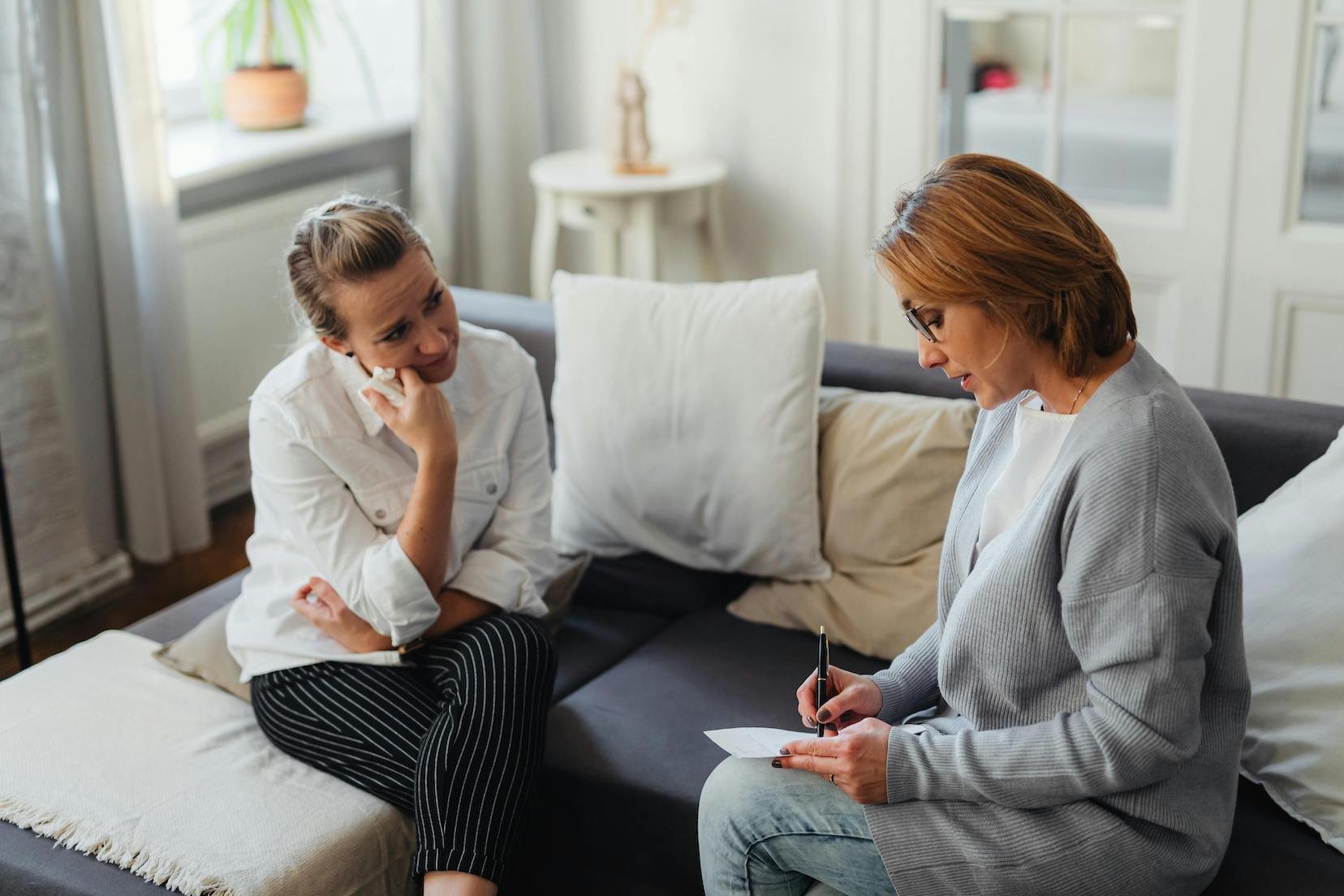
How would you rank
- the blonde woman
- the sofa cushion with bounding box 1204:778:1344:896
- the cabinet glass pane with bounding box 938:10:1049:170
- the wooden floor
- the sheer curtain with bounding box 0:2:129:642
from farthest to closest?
the cabinet glass pane with bounding box 938:10:1049:170
the wooden floor
the sheer curtain with bounding box 0:2:129:642
the blonde woman
the sofa cushion with bounding box 1204:778:1344:896

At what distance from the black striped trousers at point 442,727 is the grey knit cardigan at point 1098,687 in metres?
0.49

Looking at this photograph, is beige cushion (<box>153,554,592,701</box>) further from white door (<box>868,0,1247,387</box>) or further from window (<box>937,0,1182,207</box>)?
window (<box>937,0,1182,207</box>)

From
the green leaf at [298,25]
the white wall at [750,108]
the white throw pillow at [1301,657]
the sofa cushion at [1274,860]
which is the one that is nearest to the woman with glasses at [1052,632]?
the sofa cushion at [1274,860]

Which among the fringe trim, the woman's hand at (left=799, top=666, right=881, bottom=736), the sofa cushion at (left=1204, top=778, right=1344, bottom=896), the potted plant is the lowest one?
the fringe trim

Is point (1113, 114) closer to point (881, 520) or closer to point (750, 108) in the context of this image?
point (750, 108)

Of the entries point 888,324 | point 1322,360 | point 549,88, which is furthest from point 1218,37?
point 549,88

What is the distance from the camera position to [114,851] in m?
1.55

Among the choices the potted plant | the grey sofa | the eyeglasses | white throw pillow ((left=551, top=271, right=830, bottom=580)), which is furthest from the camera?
the potted plant

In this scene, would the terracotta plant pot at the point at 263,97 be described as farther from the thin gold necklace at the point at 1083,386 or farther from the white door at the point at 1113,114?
the thin gold necklace at the point at 1083,386

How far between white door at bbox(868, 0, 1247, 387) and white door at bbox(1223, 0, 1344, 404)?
0.13ft

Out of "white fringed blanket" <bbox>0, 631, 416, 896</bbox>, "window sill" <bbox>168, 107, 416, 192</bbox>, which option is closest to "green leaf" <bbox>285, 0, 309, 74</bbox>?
"window sill" <bbox>168, 107, 416, 192</bbox>

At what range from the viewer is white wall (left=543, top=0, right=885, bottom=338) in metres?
3.38

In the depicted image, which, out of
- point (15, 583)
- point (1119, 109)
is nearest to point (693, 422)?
point (15, 583)

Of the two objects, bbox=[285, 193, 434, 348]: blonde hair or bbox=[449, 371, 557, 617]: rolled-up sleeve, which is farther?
bbox=[449, 371, 557, 617]: rolled-up sleeve
